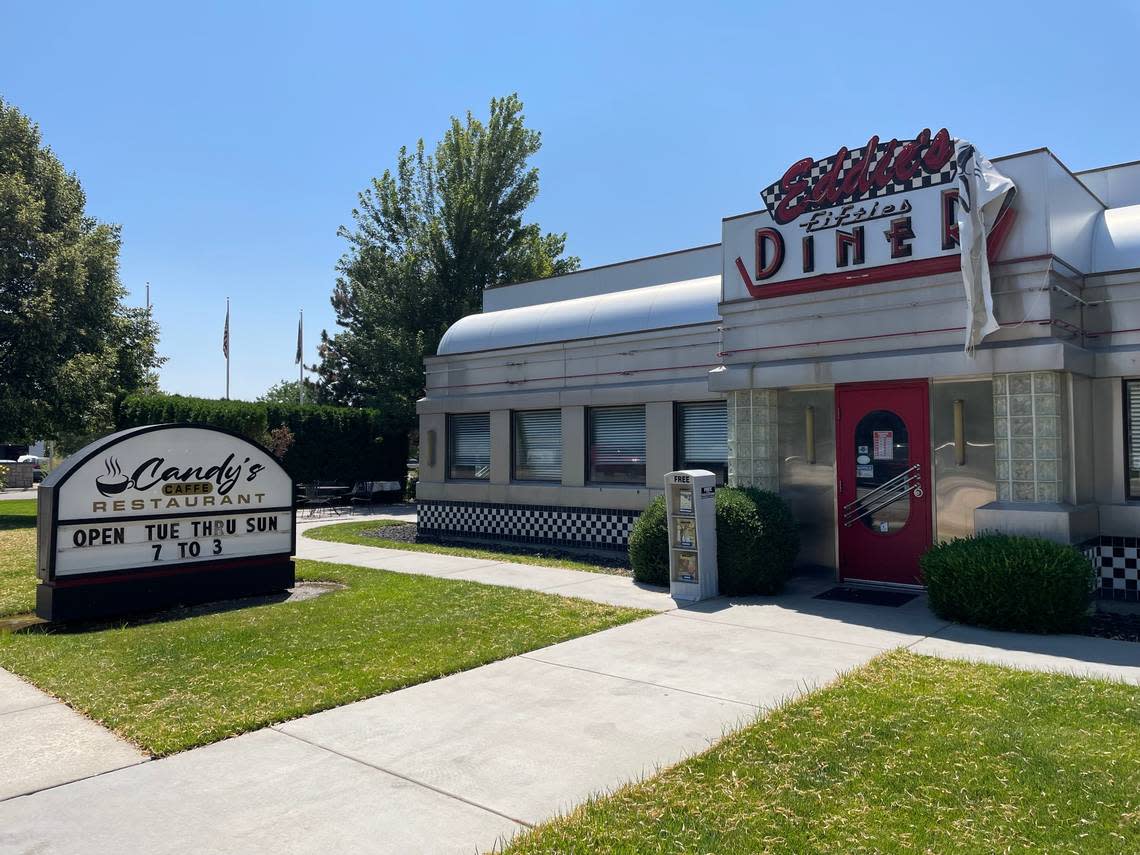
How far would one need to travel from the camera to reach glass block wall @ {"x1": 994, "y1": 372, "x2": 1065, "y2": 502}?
28.0 ft

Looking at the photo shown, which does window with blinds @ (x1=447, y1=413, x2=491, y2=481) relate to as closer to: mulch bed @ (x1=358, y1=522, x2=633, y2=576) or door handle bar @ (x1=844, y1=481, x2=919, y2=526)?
mulch bed @ (x1=358, y1=522, x2=633, y2=576)

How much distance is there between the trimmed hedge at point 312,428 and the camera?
24391 mm

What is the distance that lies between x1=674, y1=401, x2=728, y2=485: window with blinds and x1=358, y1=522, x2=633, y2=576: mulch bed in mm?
1954

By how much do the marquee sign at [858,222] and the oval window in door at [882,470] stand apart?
6.02 feet

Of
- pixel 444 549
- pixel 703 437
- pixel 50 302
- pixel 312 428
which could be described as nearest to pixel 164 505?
pixel 444 549

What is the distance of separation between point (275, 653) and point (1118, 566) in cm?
897

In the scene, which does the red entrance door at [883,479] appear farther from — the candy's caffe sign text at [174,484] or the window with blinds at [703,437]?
the candy's caffe sign text at [174,484]

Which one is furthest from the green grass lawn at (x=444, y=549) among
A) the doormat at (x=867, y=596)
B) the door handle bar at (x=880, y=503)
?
the door handle bar at (x=880, y=503)

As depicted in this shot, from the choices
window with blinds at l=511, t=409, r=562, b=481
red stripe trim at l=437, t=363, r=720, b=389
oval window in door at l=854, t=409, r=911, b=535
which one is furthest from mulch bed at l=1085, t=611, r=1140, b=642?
window with blinds at l=511, t=409, r=562, b=481

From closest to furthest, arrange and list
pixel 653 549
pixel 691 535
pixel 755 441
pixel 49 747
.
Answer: pixel 49 747 → pixel 691 535 → pixel 653 549 → pixel 755 441

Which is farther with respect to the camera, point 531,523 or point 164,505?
point 531,523

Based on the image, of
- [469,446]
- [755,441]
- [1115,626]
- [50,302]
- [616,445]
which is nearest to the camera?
[1115,626]

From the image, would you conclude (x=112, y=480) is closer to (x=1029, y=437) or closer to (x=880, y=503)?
(x=880, y=503)

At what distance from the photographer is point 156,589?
29.9ft
